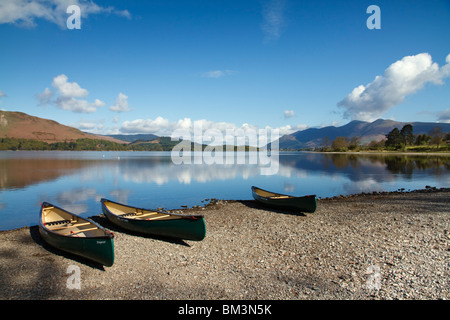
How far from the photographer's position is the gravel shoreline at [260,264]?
26.2ft

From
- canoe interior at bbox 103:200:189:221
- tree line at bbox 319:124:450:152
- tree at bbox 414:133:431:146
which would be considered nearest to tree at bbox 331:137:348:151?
tree line at bbox 319:124:450:152

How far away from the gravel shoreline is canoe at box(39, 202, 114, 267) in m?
0.52

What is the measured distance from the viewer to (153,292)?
810 centimetres

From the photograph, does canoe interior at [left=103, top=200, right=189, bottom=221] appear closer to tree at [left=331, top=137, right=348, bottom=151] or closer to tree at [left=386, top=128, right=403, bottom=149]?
tree at [left=386, top=128, right=403, bottom=149]

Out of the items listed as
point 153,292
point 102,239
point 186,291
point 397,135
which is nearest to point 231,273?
point 186,291

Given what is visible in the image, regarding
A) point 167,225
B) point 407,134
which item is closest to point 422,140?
point 407,134

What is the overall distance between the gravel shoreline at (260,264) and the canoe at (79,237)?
1.71ft

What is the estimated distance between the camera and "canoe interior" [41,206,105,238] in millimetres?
11789

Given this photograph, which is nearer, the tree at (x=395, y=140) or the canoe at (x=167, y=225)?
the canoe at (x=167, y=225)

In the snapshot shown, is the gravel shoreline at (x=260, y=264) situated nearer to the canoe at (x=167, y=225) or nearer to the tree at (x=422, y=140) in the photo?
the canoe at (x=167, y=225)

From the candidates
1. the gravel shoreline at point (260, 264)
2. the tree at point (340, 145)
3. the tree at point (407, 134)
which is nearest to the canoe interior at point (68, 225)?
the gravel shoreline at point (260, 264)

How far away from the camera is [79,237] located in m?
10.1

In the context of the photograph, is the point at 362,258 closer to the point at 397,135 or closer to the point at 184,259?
the point at 184,259

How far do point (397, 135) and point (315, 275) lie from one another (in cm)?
16339
